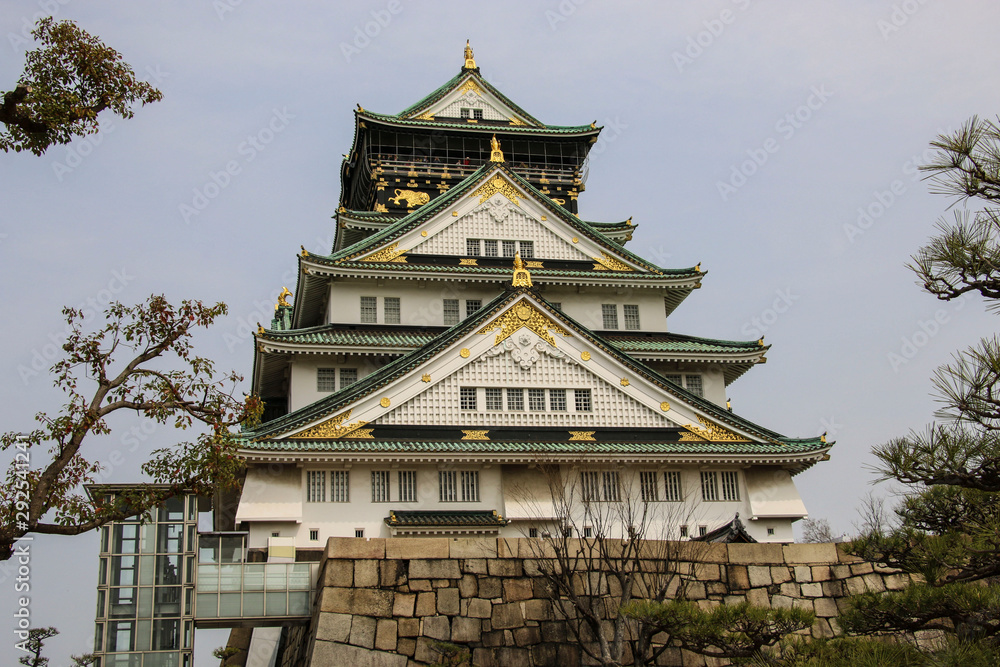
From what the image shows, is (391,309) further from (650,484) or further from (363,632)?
(363,632)

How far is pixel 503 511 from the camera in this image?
2786 cm

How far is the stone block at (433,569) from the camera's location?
20469 mm

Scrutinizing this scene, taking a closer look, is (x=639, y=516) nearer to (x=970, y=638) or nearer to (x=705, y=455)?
(x=705, y=455)

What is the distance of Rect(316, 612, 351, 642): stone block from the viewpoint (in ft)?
63.9

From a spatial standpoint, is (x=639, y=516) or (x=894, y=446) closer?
(x=894, y=446)

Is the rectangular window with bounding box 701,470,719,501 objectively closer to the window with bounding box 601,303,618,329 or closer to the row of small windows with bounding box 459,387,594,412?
the row of small windows with bounding box 459,387,594,412

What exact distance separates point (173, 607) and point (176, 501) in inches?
121

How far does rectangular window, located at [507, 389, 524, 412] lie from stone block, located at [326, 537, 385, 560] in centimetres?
931

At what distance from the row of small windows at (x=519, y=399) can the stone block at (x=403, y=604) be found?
9026 mm

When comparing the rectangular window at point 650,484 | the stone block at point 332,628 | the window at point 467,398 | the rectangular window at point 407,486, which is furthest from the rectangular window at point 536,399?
the stone block at point 332,628

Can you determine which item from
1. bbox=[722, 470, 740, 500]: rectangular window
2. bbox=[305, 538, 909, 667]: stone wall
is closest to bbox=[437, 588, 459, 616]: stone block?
bbox=[305, 538, 909, 667]: stone wall

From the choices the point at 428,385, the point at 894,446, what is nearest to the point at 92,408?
the point at 894,446

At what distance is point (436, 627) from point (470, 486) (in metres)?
8.35

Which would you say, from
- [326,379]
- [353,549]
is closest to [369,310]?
[326,379]
